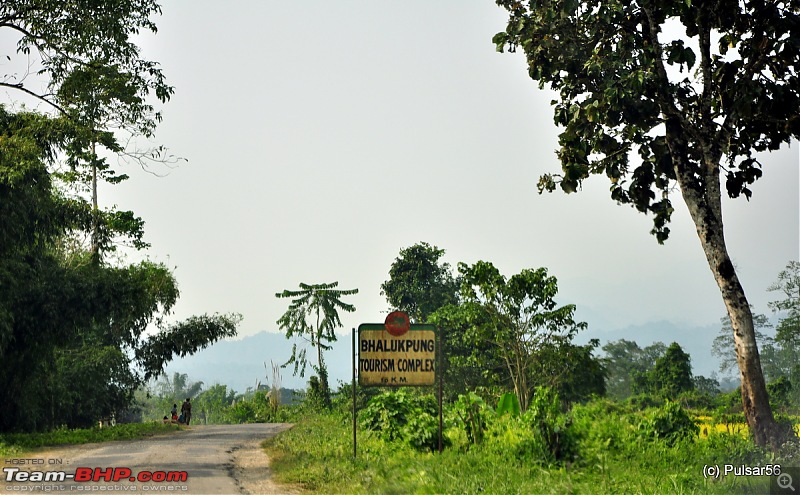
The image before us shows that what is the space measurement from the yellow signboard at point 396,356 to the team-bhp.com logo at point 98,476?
3.65 metres

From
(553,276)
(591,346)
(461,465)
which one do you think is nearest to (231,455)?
(461,465)

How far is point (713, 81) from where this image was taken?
14.7 m

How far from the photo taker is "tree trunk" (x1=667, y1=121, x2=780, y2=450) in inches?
528

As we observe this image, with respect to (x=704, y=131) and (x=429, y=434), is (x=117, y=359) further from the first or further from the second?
(x=704, y=131)

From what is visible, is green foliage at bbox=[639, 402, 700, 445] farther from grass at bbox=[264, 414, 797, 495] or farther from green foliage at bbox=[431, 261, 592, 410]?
green foliage at bbox=[431, 261, 592, 410]

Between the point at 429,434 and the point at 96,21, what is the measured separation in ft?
40.4

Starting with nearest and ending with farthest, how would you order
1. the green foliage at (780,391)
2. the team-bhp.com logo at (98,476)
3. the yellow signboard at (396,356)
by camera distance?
the team-bhp.com logo at (98,476), the yellow signboard at (396,356), the green foliage at (780,391)

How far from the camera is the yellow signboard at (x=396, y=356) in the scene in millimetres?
14102

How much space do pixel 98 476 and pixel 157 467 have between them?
1.19m

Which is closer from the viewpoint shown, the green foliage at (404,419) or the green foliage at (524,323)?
the green foliage at (404,419)

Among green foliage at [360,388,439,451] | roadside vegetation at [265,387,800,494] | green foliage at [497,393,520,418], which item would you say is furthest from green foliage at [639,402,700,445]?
green foliage at [497,393,520,418]

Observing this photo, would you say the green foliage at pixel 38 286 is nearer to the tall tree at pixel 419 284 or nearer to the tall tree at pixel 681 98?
the tall tree at pixel 681 98

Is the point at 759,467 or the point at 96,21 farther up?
the point at 96,21

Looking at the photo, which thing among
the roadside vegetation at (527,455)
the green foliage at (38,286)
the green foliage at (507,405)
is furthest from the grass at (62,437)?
the green foliage at (507,405)
